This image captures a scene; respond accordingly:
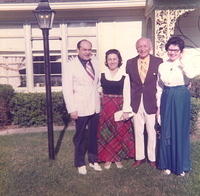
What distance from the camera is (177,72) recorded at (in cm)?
497

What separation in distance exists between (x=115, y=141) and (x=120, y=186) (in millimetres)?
822

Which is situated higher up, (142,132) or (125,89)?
(125,89)

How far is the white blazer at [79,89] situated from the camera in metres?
5.18

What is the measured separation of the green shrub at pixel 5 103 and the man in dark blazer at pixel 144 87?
4110mm

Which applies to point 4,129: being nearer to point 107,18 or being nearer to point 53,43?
point 53,43

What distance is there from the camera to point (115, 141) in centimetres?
555

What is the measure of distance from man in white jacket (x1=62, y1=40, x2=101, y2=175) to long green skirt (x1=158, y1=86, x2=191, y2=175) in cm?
106

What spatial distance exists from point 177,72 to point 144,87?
0.58 m

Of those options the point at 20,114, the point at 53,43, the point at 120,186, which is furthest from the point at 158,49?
the point at 120,186

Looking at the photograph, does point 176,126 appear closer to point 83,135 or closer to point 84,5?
point 83,135

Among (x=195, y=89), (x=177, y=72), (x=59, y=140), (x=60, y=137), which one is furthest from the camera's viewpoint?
(x=195, y=89)

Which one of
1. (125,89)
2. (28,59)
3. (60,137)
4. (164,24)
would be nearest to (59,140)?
(60,137)

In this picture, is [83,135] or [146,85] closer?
[146,85]

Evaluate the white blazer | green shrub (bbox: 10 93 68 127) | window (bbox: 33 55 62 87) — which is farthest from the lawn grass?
window (bbox: 33 55 62 87)
